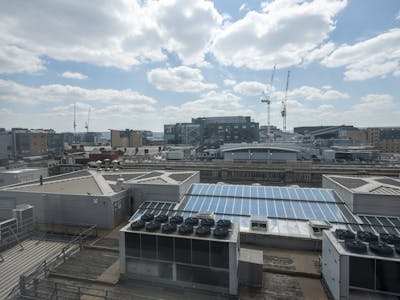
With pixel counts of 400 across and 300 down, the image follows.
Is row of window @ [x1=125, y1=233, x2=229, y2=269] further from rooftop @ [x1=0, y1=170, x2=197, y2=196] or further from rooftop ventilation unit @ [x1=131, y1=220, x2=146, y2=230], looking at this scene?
rooftop @ [x1=0, y1=170, x2=197, y2=196]

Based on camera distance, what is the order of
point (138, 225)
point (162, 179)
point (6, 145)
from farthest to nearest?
point (6, 145) → point (162, 179) → point (138, 225)

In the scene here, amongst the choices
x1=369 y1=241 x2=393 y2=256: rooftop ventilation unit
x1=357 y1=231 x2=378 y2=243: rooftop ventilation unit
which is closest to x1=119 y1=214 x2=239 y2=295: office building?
x1=369 y1=241 x2=393 y2=256: rooftop ventilation unit

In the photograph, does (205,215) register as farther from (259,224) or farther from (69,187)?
(69,187)

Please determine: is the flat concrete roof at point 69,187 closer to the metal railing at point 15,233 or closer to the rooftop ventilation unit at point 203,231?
the metal railing at point 15,233

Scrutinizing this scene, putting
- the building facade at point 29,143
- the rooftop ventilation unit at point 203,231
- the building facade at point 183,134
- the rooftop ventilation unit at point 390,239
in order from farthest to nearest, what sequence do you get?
the building facade at point 183,134, the building facade at point 29,143, the rooftop ventilation unit at point 203,231, the rooftop ventilation unit at point 390,239

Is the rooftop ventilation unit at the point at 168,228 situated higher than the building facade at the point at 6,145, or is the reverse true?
the building facade at the point at 6,145

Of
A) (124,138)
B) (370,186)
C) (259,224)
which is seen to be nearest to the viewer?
(259,224)

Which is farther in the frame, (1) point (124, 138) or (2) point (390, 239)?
(1) point (124, 138)

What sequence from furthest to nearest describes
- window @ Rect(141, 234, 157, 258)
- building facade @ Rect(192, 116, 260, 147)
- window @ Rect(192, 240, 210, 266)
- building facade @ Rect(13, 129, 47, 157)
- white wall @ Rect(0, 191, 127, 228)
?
building facade @ Rect(192, 116, 260, 147)
building facade @ Rect(13, 129, 47, 157)
white wall @ Rect(0, 191, 127, 228)
window @ Rect(141, 234, 157, 258)
window @ Rect(192, 240, 210, 266)

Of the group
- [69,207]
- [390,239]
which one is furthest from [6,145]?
[390,239]

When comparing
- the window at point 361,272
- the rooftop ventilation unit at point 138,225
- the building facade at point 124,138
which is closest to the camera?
the window at point 361,272

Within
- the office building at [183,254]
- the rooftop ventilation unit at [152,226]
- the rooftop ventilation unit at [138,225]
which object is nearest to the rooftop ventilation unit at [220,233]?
the office building at [183,254]

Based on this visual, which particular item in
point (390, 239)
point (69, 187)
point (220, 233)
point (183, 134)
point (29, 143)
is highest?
point (183, 134)

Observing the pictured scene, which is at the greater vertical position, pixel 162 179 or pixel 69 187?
pixel 162 179
